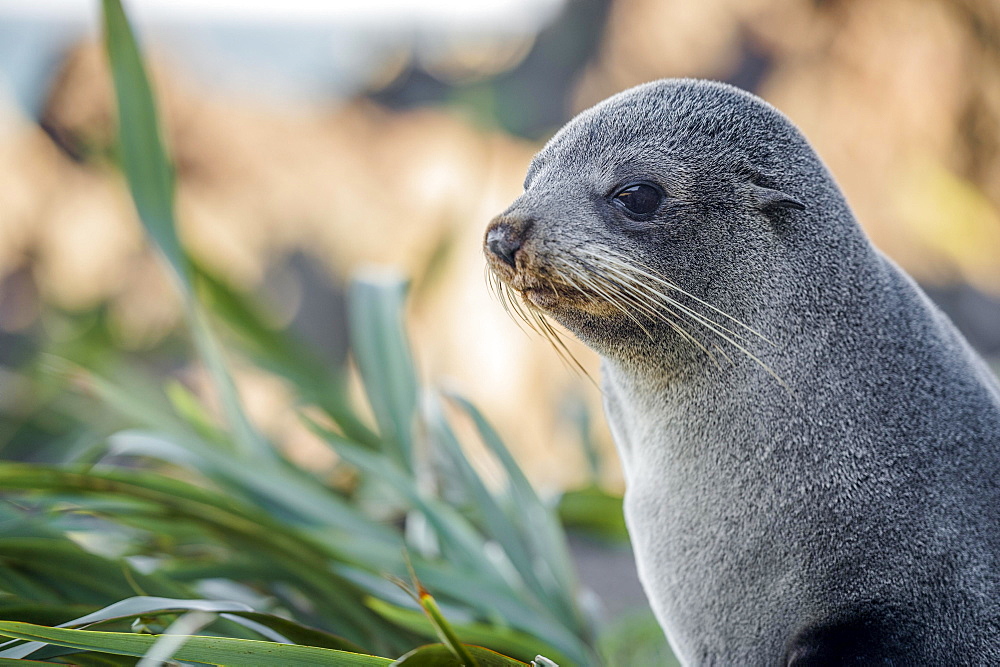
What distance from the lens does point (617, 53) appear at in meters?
6.49

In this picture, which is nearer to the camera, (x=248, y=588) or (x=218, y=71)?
(x=248, y=588)

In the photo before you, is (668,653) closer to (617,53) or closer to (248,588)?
(248,588)

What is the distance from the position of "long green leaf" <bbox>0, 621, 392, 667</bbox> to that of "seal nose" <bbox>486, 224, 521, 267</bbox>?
1.91ft

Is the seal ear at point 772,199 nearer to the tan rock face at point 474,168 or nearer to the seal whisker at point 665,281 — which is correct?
the seal whisker at point 665,281

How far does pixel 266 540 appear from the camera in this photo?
1646 millimetres

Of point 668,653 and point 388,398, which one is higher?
point 388,398

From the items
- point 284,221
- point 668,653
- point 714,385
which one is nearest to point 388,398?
point 668,653

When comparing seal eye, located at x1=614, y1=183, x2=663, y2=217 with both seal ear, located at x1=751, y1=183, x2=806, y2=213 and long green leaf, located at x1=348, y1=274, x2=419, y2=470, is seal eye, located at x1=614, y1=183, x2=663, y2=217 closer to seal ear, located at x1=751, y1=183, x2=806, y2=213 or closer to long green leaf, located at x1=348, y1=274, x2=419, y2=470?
seal ear, located at x1=751, y1=183, x2=806, y2=213

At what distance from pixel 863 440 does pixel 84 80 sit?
22.3ft

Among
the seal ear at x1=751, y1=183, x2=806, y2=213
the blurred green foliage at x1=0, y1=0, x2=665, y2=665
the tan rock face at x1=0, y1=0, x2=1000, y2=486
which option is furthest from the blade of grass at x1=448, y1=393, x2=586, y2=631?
the tan rock face at x1=0, y1=0, x2=1000, y2=486

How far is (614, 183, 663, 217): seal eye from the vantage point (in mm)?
1129

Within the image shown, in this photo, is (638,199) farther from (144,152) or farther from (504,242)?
(144,152)

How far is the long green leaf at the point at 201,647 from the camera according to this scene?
1.07 m

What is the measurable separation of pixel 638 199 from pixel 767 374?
304mm
